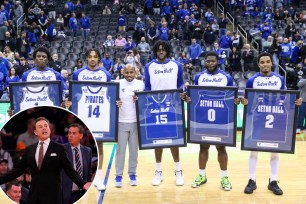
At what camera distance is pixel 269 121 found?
661 cm

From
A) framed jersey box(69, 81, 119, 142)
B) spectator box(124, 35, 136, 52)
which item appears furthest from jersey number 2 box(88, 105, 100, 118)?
spectator box(124, 35, 136, 52)

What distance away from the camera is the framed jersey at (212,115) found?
6590 mm

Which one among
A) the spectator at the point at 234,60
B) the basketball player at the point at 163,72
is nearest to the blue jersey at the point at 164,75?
the basketball player at the point at 163,72

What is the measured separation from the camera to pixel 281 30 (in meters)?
19.9

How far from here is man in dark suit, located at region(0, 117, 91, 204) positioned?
3232 millimetres

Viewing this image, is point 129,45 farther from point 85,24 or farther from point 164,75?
point 164,75

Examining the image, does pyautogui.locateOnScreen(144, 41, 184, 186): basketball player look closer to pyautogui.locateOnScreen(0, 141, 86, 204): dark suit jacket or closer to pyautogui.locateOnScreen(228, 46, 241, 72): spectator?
pyautogui.locateOnScreen(0, 141, 86, 204): dark suit jacket

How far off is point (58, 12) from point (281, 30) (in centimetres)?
935

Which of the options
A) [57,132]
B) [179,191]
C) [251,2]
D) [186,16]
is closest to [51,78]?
[179,191]

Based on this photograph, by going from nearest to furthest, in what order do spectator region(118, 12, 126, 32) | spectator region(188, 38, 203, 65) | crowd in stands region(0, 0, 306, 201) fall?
1. crowd in stands region(0, 0, 306, 201)
2. spectator region(188, 38, 203, 65)
3. spectator region(118, 12, 126, 32)

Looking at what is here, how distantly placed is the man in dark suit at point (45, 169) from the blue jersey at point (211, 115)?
349cm

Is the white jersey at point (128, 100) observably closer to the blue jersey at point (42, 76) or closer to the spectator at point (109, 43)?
the blue jersey at point (42, 76)

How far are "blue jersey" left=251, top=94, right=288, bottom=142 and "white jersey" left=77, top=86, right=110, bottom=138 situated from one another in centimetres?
195

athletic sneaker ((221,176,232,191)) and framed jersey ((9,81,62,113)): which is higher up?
framed jersey ((9,81,62,113))
